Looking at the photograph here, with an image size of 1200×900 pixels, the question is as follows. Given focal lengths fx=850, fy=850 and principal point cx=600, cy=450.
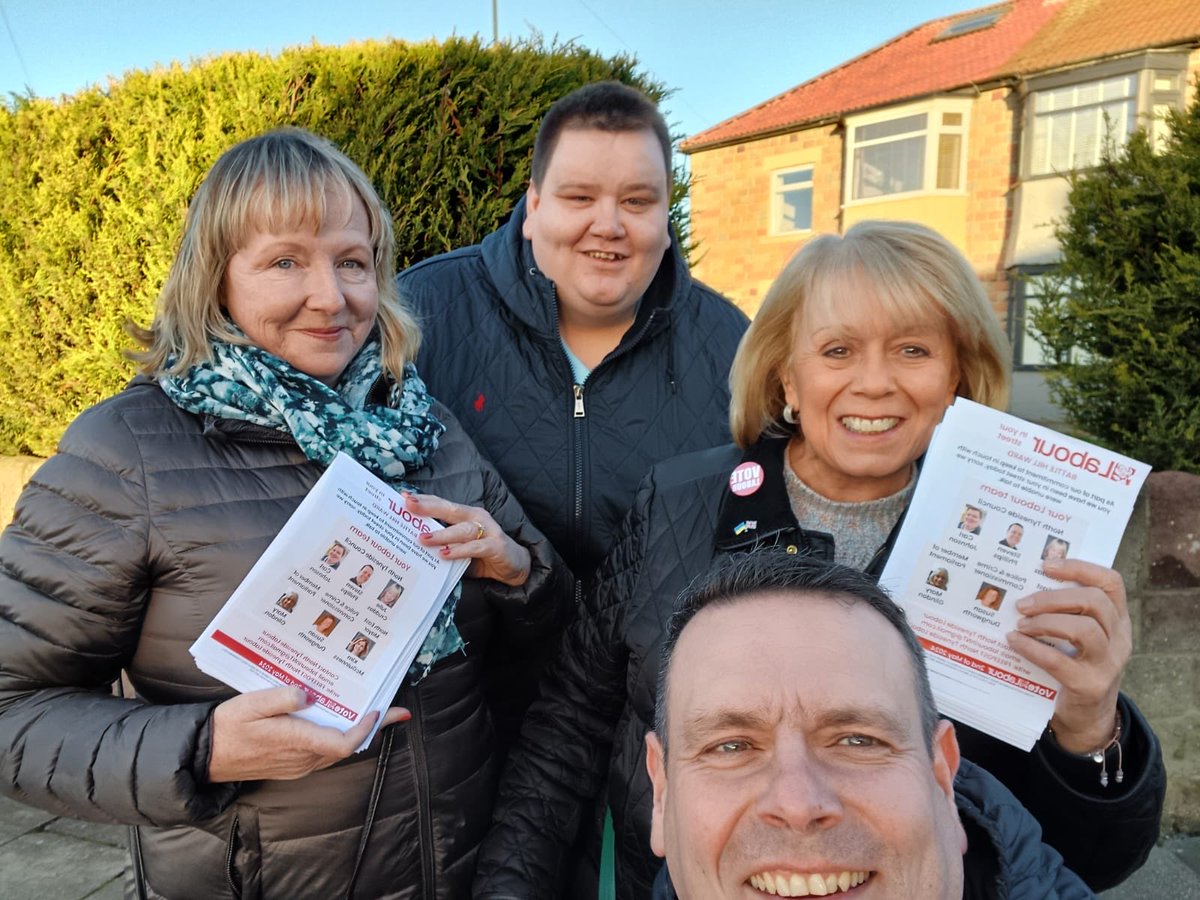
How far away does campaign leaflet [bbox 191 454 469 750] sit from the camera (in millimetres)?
1586

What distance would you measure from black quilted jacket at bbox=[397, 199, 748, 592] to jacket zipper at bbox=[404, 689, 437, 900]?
0.85 metres

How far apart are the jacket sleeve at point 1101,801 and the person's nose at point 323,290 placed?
1.74 m

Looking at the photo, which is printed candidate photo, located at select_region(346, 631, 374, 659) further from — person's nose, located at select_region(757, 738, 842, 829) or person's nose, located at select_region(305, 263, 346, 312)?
person's nose, located at select_region(757, 738, 842, 829)

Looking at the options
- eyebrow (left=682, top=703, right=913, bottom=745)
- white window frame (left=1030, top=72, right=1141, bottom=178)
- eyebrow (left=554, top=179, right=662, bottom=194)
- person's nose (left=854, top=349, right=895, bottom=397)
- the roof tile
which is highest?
the roof tile

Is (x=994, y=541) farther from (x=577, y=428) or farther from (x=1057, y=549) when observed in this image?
(x=577, y=428)

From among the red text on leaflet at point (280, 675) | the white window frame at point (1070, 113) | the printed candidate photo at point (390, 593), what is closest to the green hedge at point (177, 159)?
the printed candidate photo at point (390, 593)

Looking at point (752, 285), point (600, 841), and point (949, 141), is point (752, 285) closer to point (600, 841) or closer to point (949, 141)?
point (949, 141)

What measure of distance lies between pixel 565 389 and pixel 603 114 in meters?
0.88

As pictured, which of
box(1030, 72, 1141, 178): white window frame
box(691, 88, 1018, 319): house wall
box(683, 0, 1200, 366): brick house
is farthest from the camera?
box(691, 88, 1018, 319): house wall

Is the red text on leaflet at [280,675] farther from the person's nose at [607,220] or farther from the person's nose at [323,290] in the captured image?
the person's nose at [607,220]

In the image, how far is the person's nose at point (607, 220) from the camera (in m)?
2.70

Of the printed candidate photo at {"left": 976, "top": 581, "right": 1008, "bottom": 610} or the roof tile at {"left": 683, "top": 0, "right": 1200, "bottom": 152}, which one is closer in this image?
the printed candidate photo at {"left": 976, "top": 581, "right": 1008, "bottom": 610}

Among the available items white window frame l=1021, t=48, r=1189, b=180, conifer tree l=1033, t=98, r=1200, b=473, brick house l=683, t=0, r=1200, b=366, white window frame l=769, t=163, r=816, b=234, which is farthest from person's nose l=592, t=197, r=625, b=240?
white window frame l=769, t=163, r=816, b=234

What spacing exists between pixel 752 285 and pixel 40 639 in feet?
74.4
